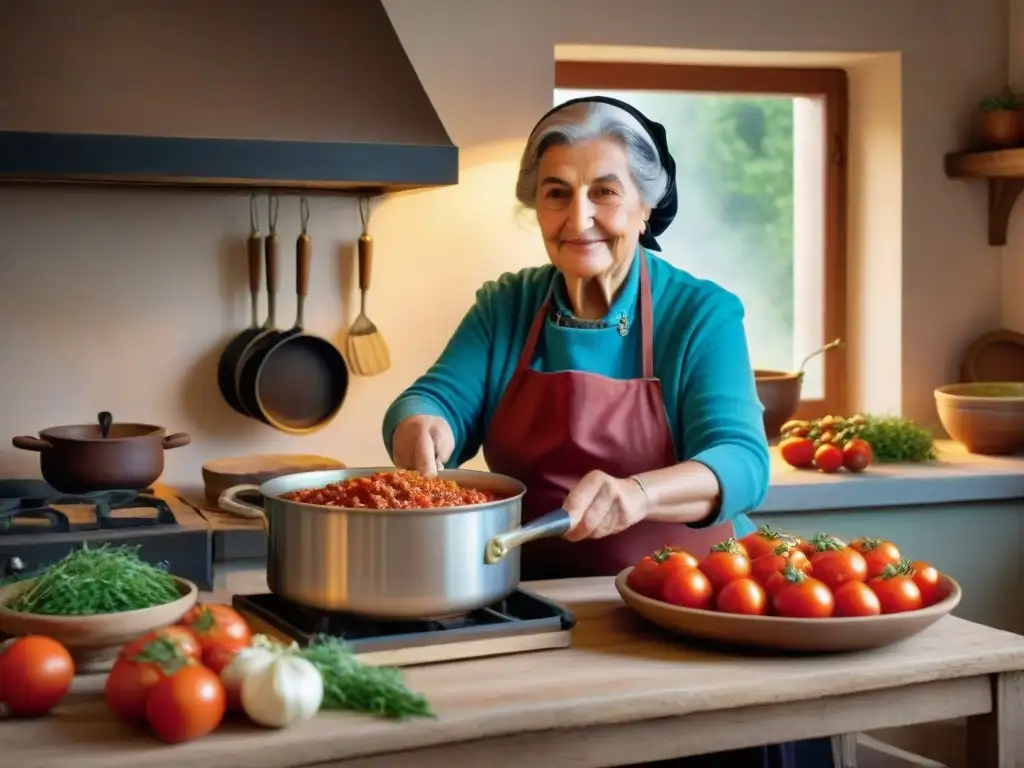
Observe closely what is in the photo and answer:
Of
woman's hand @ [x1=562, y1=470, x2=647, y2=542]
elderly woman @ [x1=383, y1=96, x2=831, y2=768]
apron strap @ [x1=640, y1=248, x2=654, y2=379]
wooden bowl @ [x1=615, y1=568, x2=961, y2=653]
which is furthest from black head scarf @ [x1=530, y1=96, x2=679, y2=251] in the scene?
wooden bowl @ [x1=615, y1=568, x2=961, y2=653]

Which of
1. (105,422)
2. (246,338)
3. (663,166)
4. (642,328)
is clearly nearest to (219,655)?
(642,328)

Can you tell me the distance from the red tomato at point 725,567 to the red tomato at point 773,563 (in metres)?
0.01

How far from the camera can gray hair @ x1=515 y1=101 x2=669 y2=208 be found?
2.08 m

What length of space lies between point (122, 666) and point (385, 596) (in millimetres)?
290

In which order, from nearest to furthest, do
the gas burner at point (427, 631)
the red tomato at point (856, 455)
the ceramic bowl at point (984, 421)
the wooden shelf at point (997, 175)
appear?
the gas burner at point (427, 631) → the red tomato at point (856, 455) → the ceramic bowl at point (984, 421) → the wooden shelf at point (997, 175)

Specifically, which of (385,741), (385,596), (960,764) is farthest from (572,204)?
(960,764)

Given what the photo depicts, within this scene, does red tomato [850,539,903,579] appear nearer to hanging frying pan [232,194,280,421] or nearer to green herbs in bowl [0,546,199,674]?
green herbs in bowl [0,546,199,674]

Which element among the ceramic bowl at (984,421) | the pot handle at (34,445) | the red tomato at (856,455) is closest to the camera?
the pot handle at (34,445)

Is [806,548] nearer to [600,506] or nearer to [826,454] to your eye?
[600,506]

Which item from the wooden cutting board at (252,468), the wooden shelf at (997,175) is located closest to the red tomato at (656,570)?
the wooden cutting board at (252,468)

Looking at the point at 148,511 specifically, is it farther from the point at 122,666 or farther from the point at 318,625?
the point at 122,666

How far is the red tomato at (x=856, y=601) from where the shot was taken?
4.92ft

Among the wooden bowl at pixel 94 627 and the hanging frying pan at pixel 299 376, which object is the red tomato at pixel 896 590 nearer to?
→ the wooden bowl at pixel 94 627

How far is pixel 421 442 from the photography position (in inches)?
78.4
